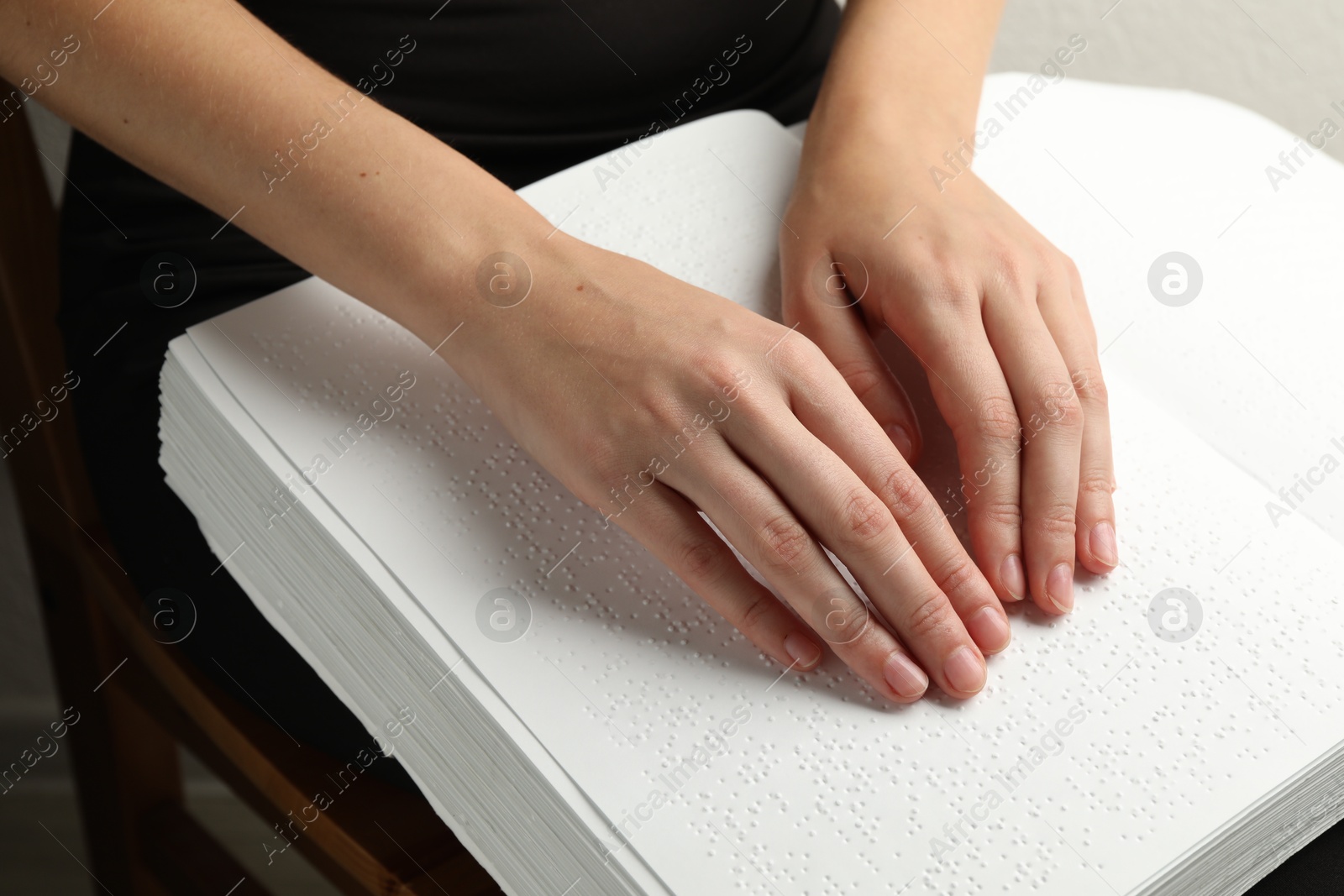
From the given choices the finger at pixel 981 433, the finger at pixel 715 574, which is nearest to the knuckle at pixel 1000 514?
the finger at pixel 981 433

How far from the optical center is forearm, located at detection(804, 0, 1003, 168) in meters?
0.61

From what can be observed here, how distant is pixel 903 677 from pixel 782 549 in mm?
72

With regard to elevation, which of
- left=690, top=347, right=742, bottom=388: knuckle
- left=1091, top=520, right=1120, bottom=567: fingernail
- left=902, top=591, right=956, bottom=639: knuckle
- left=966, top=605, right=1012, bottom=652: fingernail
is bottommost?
left=1091, top=520, right=1120, bottom=567: fingernail

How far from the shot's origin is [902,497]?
1.50 ft

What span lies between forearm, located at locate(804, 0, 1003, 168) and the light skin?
4cm

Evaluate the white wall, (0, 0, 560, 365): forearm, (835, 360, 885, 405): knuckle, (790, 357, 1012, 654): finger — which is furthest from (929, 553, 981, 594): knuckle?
the white wall

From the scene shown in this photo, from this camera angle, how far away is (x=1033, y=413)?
1.65 feet

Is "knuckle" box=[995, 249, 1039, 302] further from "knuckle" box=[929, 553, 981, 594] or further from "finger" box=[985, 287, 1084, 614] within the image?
"knuckle" box=[929, 553, 981, 594]

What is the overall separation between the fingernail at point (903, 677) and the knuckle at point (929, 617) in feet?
0.05

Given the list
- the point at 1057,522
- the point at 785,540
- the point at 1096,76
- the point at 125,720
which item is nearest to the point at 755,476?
the point at 785,540

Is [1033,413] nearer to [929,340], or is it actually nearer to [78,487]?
[929,340]

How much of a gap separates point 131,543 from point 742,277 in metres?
0.40

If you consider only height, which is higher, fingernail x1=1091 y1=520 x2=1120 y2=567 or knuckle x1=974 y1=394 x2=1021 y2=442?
knuckle x1=974 y1=394 x2=1021 y2=442

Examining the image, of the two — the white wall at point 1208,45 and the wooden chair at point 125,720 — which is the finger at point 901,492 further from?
the white wall at point 1208,45
